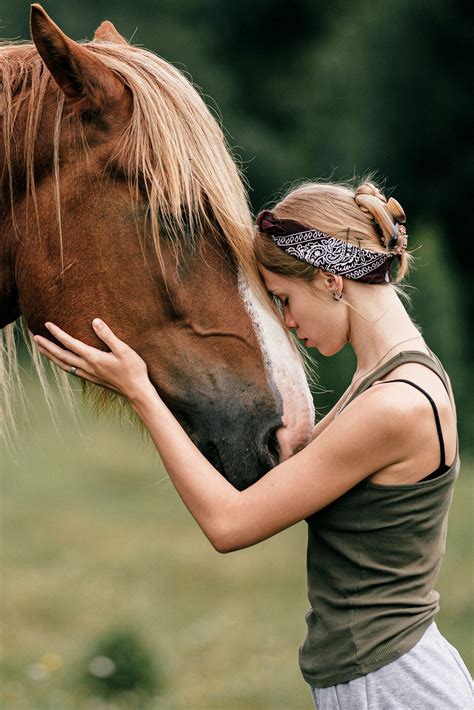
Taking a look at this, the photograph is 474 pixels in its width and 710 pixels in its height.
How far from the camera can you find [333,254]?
2.18 metres

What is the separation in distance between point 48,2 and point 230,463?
1146 cm

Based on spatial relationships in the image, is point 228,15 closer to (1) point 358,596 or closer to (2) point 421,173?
(2) point 421,173

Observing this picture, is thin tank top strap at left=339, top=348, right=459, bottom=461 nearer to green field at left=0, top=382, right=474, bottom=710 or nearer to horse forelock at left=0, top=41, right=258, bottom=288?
horse forelock at left=0, top=41, right=258, bottom=288

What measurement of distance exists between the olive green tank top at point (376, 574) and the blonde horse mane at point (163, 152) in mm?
553

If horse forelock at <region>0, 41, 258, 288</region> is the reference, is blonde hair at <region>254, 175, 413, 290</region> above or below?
below

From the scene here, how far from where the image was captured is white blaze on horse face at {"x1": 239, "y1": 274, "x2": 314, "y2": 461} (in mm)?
2203

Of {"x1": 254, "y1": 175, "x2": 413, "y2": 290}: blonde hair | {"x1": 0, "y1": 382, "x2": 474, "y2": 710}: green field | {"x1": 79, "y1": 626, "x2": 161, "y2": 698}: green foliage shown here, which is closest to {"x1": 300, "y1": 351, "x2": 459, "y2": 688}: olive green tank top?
{"x1": 254, "y1": 175, "x2": 413, "y2": 290}: blonde hair

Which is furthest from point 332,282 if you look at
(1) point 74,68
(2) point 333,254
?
(1) point 74,68

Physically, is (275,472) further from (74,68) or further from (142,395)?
(74,68)

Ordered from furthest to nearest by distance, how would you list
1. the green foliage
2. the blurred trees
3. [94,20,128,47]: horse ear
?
the blurred trees, the green foliage, [94,20,128,47]: horse ear

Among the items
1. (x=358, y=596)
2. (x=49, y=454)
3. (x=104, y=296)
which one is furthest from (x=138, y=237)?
(x=49, y=454)

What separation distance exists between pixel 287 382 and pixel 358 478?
0.98ft

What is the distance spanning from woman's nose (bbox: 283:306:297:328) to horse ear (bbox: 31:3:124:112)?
→ 0.67m

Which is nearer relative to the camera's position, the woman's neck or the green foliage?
the woman's neck
